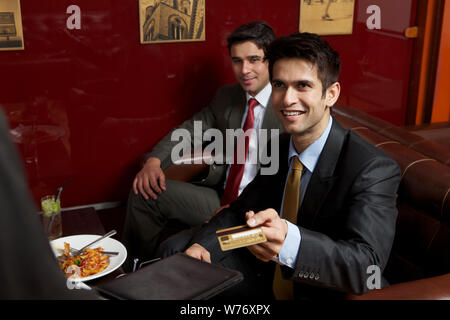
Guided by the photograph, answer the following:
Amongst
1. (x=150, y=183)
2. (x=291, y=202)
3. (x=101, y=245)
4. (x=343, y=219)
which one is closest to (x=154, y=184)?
(x=150, y=183)

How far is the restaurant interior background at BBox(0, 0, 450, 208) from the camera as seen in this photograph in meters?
2.88

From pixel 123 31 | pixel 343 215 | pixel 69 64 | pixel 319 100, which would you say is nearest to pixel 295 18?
pixel 123 31

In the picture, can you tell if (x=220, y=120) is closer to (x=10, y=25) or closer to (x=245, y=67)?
(x=245, y=67)

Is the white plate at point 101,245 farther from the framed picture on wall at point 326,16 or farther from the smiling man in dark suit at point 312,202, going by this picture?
the framed picture on wall at point 326,16

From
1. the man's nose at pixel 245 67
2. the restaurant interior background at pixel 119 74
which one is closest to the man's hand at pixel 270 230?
the man's nose at pixel 245 67

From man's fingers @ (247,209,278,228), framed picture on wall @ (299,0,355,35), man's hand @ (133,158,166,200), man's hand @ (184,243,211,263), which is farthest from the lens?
framed picture on wall @ (299,0,355,35)

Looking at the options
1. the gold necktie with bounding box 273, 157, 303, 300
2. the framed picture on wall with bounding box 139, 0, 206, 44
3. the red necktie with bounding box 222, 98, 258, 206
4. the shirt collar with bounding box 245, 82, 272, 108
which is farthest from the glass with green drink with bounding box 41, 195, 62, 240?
the framed picture on wall with bounding box 139, 0, 206, 44

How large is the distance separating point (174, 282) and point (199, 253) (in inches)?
27.1

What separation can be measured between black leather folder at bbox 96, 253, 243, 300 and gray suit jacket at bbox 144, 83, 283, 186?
1.63 meters

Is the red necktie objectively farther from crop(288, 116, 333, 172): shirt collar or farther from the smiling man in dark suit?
crop(288, 116, 333, 172): shirt collar

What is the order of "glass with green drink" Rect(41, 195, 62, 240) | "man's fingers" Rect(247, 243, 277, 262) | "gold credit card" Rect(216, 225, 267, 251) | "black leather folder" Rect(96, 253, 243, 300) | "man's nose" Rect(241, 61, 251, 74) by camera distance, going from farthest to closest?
"man's nose" Rect(241, 61, 251, 74) → "glass with green drink" Rect(41, 195, 62, 240) → "man's fingers" Rect(247, 243, 277, 262) → "gold credit card" Rect(216, 225, 267, 251) → "black leather folder" Rect(96, 253, 243, 300)

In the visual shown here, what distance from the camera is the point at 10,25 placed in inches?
108

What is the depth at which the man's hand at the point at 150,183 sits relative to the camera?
267cm

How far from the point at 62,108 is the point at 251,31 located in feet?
4.02
